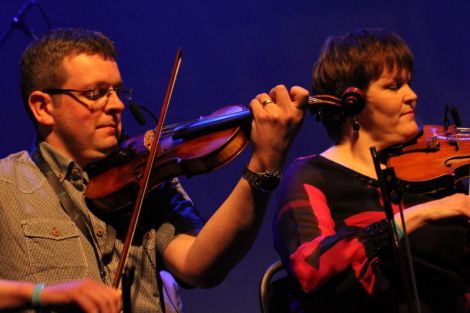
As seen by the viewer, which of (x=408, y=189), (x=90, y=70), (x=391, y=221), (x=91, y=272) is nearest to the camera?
(x=391, y=221)

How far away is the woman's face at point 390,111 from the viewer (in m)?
1.90

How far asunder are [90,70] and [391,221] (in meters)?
0.87

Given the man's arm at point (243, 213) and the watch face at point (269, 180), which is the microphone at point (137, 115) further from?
the watch face at point (269, 180)

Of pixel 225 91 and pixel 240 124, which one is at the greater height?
pixel 240 124

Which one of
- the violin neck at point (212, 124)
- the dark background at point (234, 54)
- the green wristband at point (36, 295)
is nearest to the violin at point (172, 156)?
the violin neck at point (212, 124)

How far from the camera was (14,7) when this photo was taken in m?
3.02

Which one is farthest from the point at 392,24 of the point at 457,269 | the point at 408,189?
the point at 457,269

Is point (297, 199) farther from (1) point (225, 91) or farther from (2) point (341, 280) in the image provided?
(1) point (225, 91)

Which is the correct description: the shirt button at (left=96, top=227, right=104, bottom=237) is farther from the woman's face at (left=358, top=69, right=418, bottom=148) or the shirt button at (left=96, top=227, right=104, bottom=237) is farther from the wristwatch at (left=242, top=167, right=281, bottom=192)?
the woman's face at (left=358, top=69, right=418, bottom=148)

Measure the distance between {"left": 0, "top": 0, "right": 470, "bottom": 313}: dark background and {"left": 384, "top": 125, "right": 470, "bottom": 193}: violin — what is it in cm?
84

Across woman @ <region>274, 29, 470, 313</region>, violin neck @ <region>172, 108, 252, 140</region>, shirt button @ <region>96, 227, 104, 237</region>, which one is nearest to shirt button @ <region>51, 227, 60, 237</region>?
shirt button @ <region>96, 227, 104, 237</region>

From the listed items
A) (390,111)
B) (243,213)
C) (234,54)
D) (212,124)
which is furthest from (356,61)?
(234,54)

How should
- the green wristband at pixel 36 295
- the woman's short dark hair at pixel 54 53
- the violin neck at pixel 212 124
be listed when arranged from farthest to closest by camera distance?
the woman's short dark hair at pixel 54 53 < the violin neck at pixel 212 124 < the green wristband at pixel 36 295

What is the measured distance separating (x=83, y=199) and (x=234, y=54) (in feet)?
4.60
